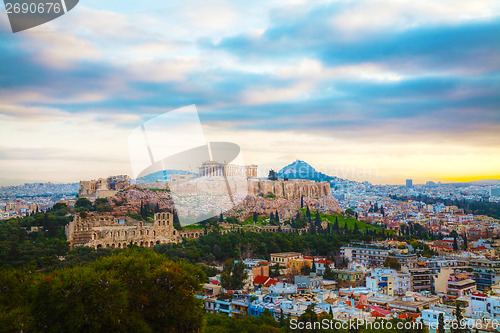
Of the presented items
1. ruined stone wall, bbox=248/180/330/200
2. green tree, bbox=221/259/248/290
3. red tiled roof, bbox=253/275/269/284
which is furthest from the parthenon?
green tree, bbox=221/259/248/290

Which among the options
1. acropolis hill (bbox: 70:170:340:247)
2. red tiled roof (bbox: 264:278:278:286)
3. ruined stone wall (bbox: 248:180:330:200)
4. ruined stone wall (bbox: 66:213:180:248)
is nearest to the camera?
red tiled roof (bbox: 264:278:278:286)

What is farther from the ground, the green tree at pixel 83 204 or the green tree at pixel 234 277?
the green tree at pixel 83 204

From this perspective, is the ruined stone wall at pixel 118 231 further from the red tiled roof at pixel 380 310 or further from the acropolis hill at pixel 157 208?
the red tiled roof at pixel 380 310

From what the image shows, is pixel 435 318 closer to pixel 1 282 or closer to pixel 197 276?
pixel 197 276

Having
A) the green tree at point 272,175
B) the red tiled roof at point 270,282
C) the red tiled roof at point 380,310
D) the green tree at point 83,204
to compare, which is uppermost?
the green tree at point 272,175

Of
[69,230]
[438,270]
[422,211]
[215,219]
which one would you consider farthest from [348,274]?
[422,211]

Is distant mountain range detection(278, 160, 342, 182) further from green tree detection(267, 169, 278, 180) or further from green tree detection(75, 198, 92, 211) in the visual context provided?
green tree detection(75, 198, 92, 211)

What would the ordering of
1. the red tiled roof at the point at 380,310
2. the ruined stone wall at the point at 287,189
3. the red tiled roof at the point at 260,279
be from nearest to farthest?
the red tiled roof at the point at 380,310, the red tiled roof at the point at 260,279, the ruined stone wall at the point at 287,189

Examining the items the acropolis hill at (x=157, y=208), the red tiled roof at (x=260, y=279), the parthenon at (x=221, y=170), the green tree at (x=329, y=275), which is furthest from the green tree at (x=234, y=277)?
the parthenon at (x=221, y=170)
